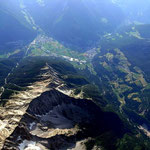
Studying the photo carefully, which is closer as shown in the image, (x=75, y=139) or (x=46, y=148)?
(x=46, y=148)

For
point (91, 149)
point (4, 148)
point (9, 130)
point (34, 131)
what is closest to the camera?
point (4, 148)

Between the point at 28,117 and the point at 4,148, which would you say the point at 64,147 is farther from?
the point at 4,148

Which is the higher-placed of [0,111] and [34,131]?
[0,111]

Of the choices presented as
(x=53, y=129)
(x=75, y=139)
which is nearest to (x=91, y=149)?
(x=75, y=139)

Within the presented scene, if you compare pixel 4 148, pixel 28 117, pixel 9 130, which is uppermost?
pixel 28 117

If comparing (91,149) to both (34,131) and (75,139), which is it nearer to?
(75,139)

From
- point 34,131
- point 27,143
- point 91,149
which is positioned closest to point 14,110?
point 34,131

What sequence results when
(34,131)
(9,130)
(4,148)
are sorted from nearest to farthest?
(4,148) → (9,130) → (34,131)

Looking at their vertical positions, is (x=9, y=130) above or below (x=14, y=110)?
below

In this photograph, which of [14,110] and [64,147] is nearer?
[64,147]
